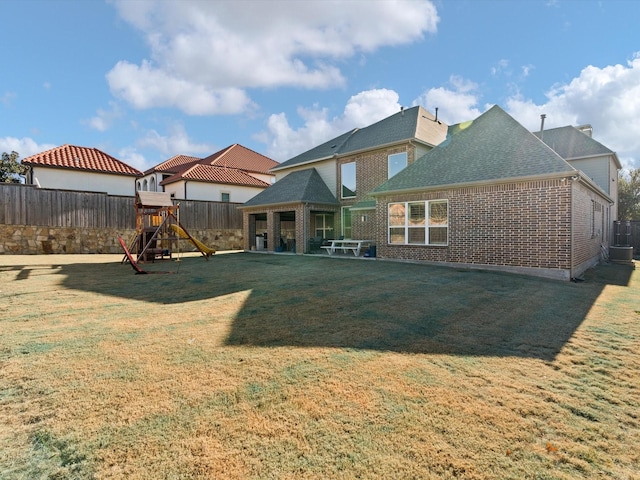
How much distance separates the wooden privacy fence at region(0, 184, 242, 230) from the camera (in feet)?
56.4

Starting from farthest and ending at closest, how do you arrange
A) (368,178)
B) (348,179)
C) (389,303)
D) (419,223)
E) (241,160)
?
(241,160), (348,179), (368,178), (419,223), (389,303)

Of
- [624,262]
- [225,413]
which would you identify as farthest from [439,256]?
[225,413]

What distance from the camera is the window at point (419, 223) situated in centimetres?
1281

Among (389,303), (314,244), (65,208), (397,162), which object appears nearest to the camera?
(389,303)

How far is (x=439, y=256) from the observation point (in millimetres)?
12656

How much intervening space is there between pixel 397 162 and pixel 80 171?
2196 centimetres

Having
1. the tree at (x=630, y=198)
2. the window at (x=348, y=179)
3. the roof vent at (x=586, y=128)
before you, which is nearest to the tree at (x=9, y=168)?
the window at (x=348, y=179)

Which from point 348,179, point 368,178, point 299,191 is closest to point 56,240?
point 299,191

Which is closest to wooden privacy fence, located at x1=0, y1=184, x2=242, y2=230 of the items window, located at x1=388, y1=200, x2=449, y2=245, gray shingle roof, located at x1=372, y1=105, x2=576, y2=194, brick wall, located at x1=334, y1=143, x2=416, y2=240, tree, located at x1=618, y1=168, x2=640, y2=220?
brick wall, located at x1=334, y1=143, x2=416, y2=240

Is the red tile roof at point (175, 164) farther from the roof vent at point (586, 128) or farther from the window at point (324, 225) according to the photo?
the roof vent at point (586, 128)

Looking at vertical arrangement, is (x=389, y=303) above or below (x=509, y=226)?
below

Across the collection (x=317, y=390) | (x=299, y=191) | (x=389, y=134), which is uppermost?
(x=389, y=134)

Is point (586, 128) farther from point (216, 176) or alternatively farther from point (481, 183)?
point (216, 176)

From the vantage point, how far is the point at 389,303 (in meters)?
6.69
